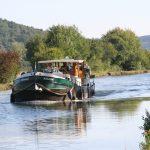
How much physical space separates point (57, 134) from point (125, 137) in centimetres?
268

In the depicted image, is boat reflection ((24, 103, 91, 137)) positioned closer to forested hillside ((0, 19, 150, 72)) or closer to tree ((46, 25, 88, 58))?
forested hillside ((0, 19, 150, 72))

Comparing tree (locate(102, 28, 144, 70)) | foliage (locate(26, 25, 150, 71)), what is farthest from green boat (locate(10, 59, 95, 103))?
tree (locate(102, 28, 144, 70))

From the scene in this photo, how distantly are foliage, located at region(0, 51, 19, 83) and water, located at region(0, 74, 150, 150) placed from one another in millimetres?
23058

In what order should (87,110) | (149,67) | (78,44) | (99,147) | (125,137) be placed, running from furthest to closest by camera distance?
(149,67)
(78,44)
(87,110)
(125,137)
(99,147)

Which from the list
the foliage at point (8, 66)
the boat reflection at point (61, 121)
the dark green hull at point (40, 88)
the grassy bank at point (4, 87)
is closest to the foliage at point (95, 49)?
the foliage at point (8, 66)

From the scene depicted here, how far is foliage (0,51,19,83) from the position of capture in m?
62.7

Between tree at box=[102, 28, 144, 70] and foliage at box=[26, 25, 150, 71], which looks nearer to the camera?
foliage at box=[26, 25, 150, 71]

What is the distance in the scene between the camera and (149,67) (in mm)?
127062

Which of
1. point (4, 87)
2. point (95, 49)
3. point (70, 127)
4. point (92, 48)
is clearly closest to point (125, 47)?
point (95, 49)

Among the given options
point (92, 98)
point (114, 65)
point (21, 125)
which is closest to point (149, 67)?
point (114, 65)

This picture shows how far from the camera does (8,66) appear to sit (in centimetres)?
6284

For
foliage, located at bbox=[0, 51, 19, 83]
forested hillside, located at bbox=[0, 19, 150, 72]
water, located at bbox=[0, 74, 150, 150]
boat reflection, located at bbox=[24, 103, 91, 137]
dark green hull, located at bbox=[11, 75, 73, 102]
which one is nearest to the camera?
water, located at bbox=[0, 74, 150, 150]

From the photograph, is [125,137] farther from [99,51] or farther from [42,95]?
[99,51]

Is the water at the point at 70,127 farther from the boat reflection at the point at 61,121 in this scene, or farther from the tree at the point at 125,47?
the tree at the point at 125,47
